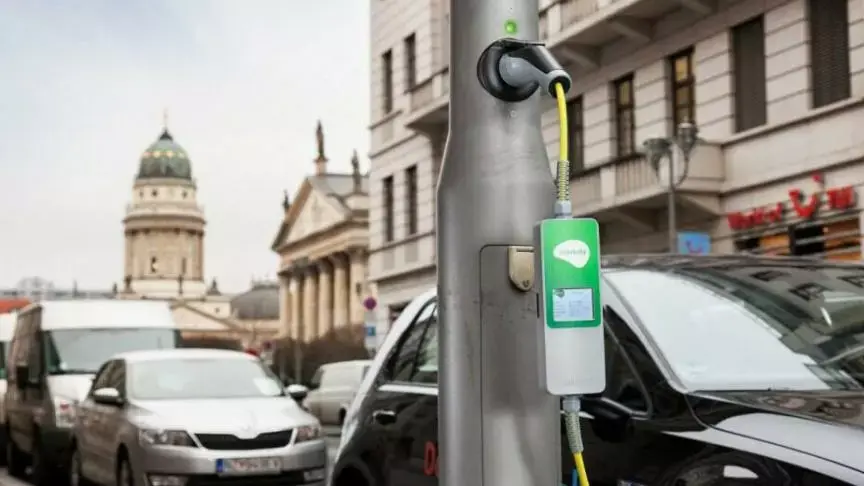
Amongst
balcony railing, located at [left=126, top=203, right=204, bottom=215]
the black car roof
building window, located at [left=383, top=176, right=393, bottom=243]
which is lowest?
the black car roof

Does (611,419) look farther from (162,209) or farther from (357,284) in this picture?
(162,209)

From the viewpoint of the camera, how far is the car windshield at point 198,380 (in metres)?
12.3

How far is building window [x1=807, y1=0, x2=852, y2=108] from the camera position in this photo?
20.6 m

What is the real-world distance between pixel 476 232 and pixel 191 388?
30.8 feet

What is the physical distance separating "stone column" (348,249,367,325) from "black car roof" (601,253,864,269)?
85.4 meters

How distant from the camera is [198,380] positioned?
1266 centimetres

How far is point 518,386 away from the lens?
3.37 metres

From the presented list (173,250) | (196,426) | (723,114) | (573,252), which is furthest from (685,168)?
(173,250)

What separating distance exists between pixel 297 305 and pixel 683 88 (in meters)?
87.8

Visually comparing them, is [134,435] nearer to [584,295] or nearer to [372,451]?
[372,451]

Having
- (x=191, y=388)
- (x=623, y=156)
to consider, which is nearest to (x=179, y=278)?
(x=623, y=156)

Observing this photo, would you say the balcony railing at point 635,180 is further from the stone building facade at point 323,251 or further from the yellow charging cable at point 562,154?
the stone building facade at point 323,251

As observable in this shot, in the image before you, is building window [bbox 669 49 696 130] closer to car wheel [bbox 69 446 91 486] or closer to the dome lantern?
car wheel [bbox 69 446 91 486]

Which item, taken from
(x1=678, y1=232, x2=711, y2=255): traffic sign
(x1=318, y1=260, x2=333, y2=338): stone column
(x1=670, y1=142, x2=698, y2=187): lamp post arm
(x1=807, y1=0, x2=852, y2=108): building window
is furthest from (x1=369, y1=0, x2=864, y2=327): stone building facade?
(x1=318, y1=260, x2=333, y2=338): stone column
